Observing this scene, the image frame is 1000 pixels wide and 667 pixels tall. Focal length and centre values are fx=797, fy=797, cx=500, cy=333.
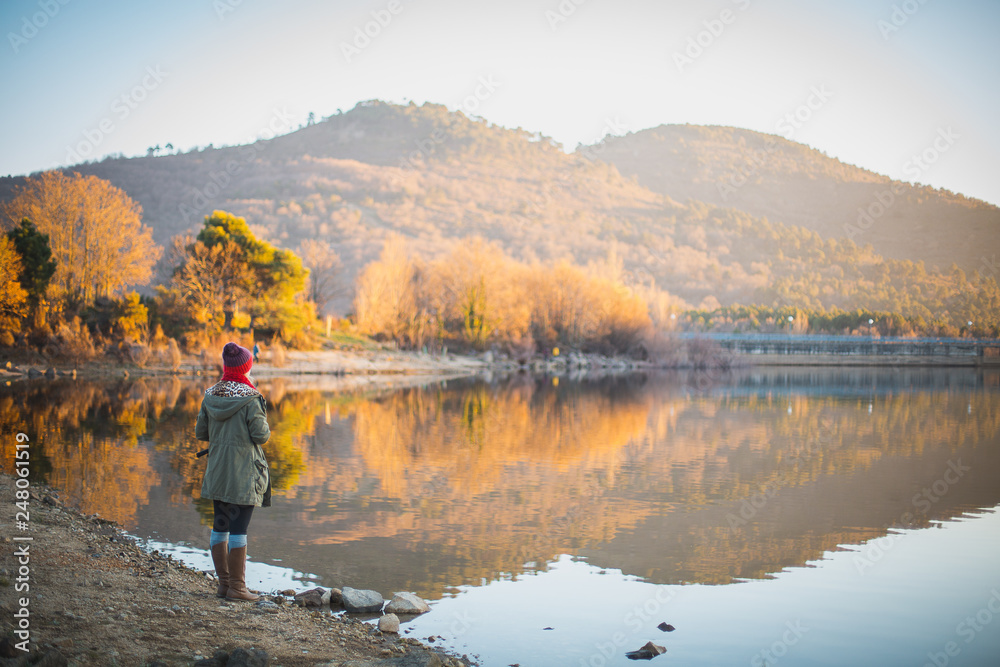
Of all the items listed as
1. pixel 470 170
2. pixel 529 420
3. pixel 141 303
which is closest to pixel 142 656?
pixel 529 420

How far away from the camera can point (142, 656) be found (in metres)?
4.63

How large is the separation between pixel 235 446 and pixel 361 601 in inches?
64.6

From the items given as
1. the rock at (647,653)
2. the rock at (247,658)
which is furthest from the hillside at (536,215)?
the rock at (247,658)

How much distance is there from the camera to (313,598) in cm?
645

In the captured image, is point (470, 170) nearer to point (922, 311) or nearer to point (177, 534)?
point (922, 311)

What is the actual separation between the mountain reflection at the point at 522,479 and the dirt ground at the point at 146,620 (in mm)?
1322

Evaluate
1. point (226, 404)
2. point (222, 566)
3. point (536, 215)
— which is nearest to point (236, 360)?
point (226, 404)

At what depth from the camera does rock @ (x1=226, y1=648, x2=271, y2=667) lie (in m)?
4.52

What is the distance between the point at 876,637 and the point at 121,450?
12176mm

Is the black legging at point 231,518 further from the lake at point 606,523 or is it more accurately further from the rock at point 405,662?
the rock at point 405,662

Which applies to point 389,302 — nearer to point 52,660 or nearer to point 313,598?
point 313,598

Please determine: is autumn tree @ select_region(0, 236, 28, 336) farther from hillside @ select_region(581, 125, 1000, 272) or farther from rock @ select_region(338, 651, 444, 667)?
hillside @ select_region(581, 125, 1000, 272)

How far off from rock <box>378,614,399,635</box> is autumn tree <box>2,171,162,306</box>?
34385 mm

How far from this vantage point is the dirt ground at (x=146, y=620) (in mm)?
4680
